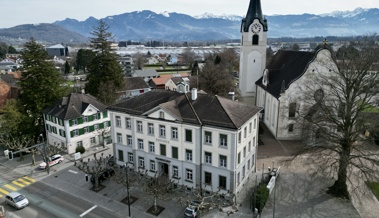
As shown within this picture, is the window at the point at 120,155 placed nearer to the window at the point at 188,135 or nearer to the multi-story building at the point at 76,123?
the multi-story building at the point at 76,123

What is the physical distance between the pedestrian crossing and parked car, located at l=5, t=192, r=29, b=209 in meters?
3.86

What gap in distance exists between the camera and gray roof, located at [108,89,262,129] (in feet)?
103

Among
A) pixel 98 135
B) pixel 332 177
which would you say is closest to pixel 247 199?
pixel 332 177

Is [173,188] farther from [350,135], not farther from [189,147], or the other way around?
→ [350,135]

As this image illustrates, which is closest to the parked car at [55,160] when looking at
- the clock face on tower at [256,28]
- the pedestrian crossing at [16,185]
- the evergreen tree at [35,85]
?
the pedestrian crossing at [16,185]

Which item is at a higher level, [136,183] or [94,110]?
[94,110]

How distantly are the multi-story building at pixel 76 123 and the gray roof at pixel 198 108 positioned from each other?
11.3 m

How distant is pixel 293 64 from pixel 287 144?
618 inches

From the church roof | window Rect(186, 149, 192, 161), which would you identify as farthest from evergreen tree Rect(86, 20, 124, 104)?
window Rect(186, 149, 192, 161)

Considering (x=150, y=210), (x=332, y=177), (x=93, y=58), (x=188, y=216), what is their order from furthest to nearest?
(x=93, y=58)
(x=332, y=177)
(x=150, y=210)
(x=188, y=216)

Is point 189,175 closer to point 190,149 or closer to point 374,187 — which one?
point 190,149

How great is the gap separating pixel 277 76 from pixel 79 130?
3856 cm

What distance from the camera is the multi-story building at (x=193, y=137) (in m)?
31.6

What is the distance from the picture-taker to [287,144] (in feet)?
157
